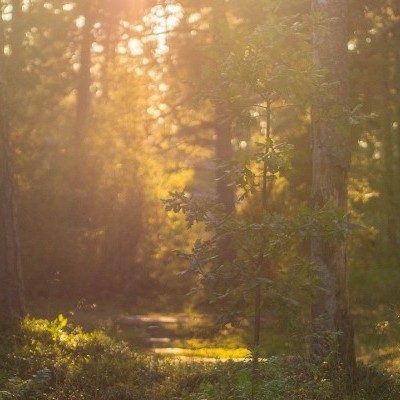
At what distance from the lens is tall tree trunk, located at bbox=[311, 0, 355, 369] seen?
34.2 feet

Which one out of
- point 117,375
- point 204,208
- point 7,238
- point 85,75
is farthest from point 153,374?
point 85,75

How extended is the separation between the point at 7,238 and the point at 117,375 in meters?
4.17

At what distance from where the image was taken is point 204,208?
7.71 metres

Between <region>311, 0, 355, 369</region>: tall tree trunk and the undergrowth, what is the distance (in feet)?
2.16

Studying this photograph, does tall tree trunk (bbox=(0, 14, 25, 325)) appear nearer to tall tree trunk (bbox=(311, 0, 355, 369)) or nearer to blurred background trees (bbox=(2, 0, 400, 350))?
tall tree trunk (bbox=(311, 0, 355, 369))

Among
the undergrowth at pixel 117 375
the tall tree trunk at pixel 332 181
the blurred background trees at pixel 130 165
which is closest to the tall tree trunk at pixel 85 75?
the blurred background trees at pixel 130 165

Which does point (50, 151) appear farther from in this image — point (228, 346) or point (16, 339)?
point (16, 339)

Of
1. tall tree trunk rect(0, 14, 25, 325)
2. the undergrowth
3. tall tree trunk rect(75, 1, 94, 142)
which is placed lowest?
the undergrowth

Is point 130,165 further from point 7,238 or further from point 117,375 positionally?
point 117,375

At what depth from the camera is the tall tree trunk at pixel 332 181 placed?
1041cm

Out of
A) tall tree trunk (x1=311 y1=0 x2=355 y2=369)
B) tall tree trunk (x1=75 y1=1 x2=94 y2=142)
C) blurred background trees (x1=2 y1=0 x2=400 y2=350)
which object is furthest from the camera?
tall tree trunk (x1=75 y1=1 x2=94 y2=142)

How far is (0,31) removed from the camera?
1412 cm

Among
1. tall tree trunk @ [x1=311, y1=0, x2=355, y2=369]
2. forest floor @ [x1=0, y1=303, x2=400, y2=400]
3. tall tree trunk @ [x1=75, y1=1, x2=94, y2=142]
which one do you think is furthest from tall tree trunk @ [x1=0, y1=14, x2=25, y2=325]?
tall tree trunk @ [x1=75, y1=1, x2=94, y2=142]

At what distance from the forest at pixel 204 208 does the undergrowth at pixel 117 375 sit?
0.04m
